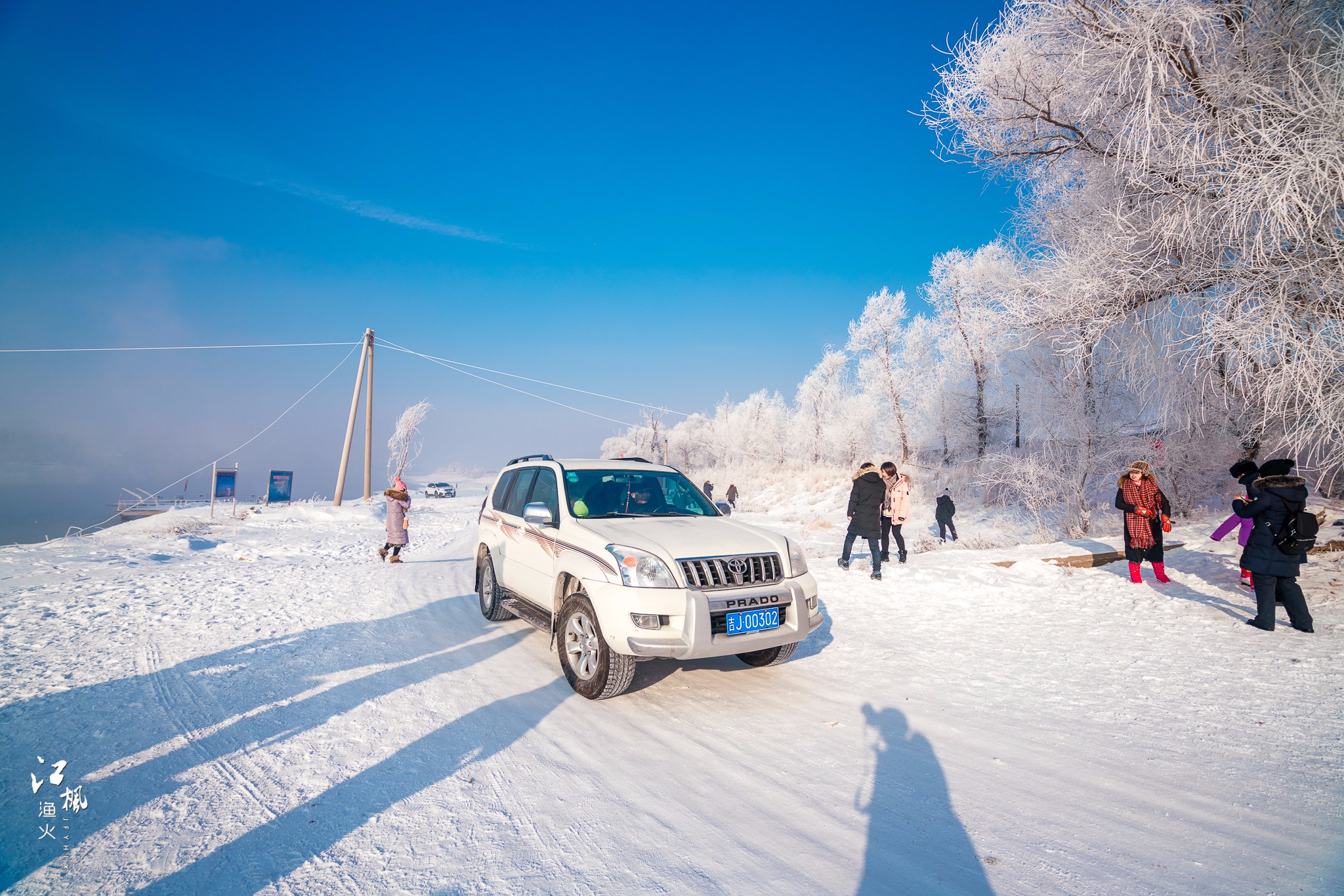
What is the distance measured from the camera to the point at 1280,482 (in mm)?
6395

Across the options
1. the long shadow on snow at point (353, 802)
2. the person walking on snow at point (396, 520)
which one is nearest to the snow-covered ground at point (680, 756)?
the long shadow on snow at point (353, 802)

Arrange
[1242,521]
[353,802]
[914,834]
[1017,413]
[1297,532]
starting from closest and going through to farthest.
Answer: [914,834] → [353,802] → [1297,532] → [1242,521] → [1017,413]

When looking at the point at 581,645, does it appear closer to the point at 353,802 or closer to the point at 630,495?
the point at 630,495

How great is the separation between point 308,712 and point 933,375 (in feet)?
116

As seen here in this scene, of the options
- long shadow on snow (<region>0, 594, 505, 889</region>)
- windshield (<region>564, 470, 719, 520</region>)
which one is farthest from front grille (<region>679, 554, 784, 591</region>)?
long shadow on snow (<region>0, 594, 505, 889</region>)

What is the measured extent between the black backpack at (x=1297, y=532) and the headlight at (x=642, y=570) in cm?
636

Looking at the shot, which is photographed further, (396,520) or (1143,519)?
(396,520)

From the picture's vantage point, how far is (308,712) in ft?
15.1

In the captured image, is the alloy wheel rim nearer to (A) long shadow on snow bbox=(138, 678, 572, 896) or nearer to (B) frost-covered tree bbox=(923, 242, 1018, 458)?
(A) long shadow on snow bbox=(138, 678, 572, 896)

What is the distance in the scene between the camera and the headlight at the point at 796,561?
5.32 meters

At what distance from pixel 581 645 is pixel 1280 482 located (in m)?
7.28

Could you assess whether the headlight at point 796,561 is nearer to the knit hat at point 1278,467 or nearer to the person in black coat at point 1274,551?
the person in black coat at point 1274,551

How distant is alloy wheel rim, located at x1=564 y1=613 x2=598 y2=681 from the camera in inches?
194

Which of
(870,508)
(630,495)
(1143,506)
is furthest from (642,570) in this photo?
(1143,506)
